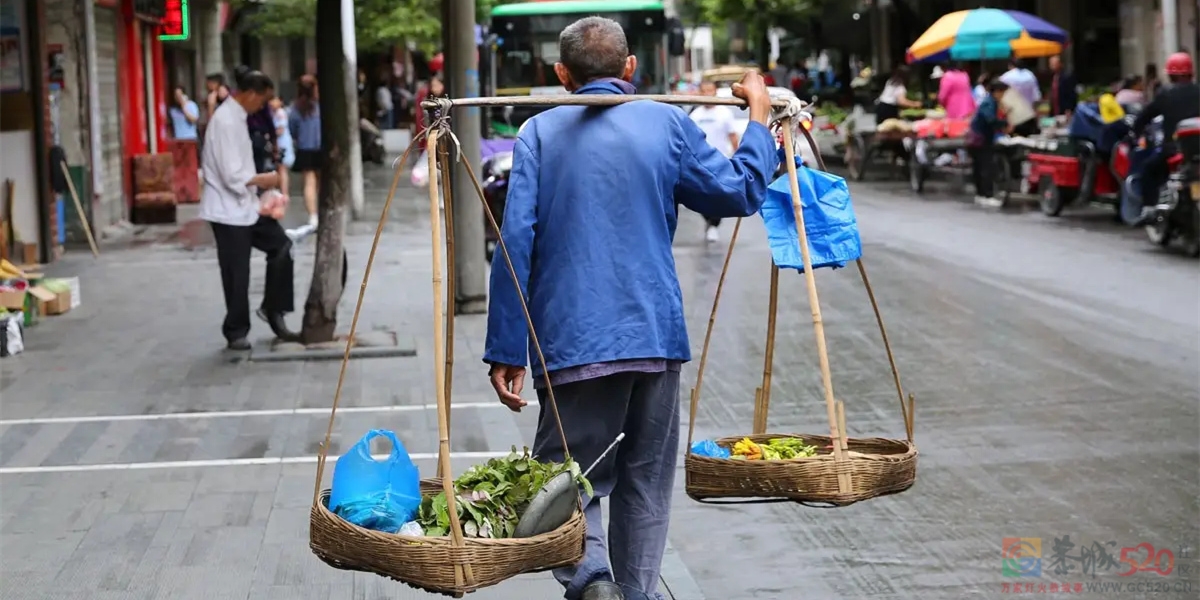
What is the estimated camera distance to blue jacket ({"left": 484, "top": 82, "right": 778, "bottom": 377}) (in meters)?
4.36

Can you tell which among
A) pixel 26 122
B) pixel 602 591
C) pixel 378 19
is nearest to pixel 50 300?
pixel 26 122

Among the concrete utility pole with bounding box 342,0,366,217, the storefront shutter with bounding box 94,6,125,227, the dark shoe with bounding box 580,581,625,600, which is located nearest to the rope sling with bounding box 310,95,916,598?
the dark shoe with bounding box 580,581,625,600

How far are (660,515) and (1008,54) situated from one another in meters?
22.4

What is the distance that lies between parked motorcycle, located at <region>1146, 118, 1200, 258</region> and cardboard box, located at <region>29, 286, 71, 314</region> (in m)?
9.50

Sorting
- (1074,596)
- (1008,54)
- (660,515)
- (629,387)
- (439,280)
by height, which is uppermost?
(1008,54)

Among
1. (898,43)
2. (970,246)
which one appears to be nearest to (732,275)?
(970,246)

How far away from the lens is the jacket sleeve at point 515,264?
4371 mm

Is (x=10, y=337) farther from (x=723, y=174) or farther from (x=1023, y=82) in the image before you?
(x=1023, y=82)

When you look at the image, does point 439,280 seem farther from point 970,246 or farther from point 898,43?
point 898,43

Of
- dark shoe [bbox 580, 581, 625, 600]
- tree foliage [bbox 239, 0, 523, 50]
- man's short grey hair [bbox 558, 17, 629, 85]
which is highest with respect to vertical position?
tree foliage [bbox 239, 0, 523, 50]

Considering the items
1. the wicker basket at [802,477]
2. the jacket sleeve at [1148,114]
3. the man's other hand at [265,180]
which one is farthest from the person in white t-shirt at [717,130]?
the wicker basket at [802,477]

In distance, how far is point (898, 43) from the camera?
40.3 meters

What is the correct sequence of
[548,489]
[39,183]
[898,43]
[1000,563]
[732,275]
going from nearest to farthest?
1. [548,489]
2. [1000,563]
3. [732,275]
4. [39,183]
5. [898,43]

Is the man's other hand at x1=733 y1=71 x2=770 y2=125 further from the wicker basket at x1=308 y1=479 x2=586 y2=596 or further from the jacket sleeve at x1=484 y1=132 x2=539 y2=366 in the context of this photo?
the wicker basket at x1=308 y1=479 x2=586 y2=596
